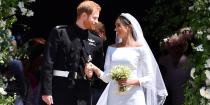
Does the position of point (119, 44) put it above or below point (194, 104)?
above

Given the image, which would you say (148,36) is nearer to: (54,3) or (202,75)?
(54,3)

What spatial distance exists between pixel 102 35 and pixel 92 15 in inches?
27.3

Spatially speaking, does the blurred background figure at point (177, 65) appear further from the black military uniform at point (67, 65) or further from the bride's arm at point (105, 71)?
the black military uniform at point (67, 65)

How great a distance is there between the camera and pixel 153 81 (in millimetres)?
6438

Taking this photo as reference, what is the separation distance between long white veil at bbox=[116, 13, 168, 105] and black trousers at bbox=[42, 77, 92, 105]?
2.01 ft

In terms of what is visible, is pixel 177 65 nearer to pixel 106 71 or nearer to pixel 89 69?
pixel 106 71

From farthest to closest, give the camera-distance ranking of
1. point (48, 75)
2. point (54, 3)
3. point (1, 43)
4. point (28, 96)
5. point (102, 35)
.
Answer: point (54, 3) → point (28, 96) → point (102, 35) → point (48, 75) → point (1, 43)

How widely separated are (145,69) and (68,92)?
0.78m

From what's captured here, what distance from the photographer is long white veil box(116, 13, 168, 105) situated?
6.43m

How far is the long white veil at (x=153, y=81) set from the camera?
6430 mm

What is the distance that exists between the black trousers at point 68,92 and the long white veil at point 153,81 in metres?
0.61

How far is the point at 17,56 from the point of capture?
19.9 feet

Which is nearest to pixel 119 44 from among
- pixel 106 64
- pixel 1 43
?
Answer: pixel 106 64

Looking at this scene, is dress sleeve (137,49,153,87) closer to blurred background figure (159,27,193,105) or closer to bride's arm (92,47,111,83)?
bride's arm (92,47,111,83)
